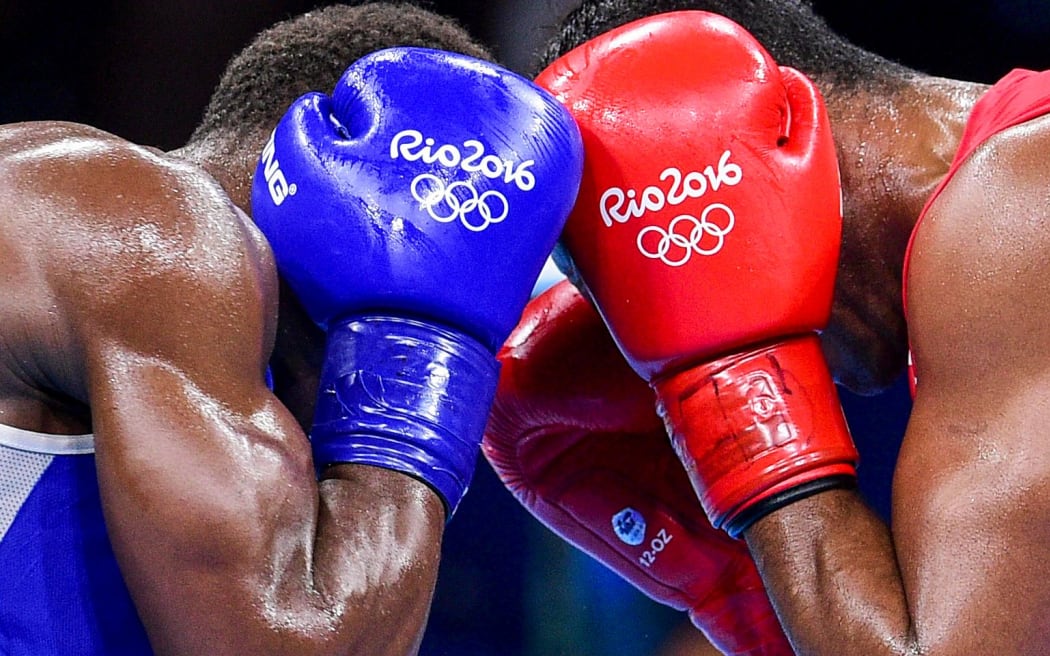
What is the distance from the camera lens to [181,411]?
3.75ft

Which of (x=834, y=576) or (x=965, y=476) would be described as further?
(x=834, y=576)

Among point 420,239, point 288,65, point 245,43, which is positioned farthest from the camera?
point 245,43

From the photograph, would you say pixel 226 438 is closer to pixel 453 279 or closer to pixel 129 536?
pixel 129 536

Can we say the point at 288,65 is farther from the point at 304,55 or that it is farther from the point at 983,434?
the point at 983,434

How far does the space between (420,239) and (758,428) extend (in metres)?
0.43

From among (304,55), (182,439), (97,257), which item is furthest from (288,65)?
(182,439)

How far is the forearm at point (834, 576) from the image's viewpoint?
1247 millimetres

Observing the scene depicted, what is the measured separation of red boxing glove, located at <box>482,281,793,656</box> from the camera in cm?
190

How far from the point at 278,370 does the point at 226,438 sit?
1.36 ft

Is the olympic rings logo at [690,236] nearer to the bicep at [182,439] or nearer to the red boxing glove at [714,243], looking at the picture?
the red boxing glove at [714,243]

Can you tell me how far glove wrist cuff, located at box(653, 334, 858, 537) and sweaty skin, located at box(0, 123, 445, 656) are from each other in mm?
368

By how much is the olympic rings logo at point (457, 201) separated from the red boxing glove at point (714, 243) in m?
0.18

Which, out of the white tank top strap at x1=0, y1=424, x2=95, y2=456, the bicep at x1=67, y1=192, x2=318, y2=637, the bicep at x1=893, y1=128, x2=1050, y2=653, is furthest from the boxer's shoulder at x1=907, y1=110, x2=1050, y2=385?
the white tank top strap at x1=0, y1=424, x2=95, y2=456

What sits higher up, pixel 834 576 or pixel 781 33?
pixel 781 33
